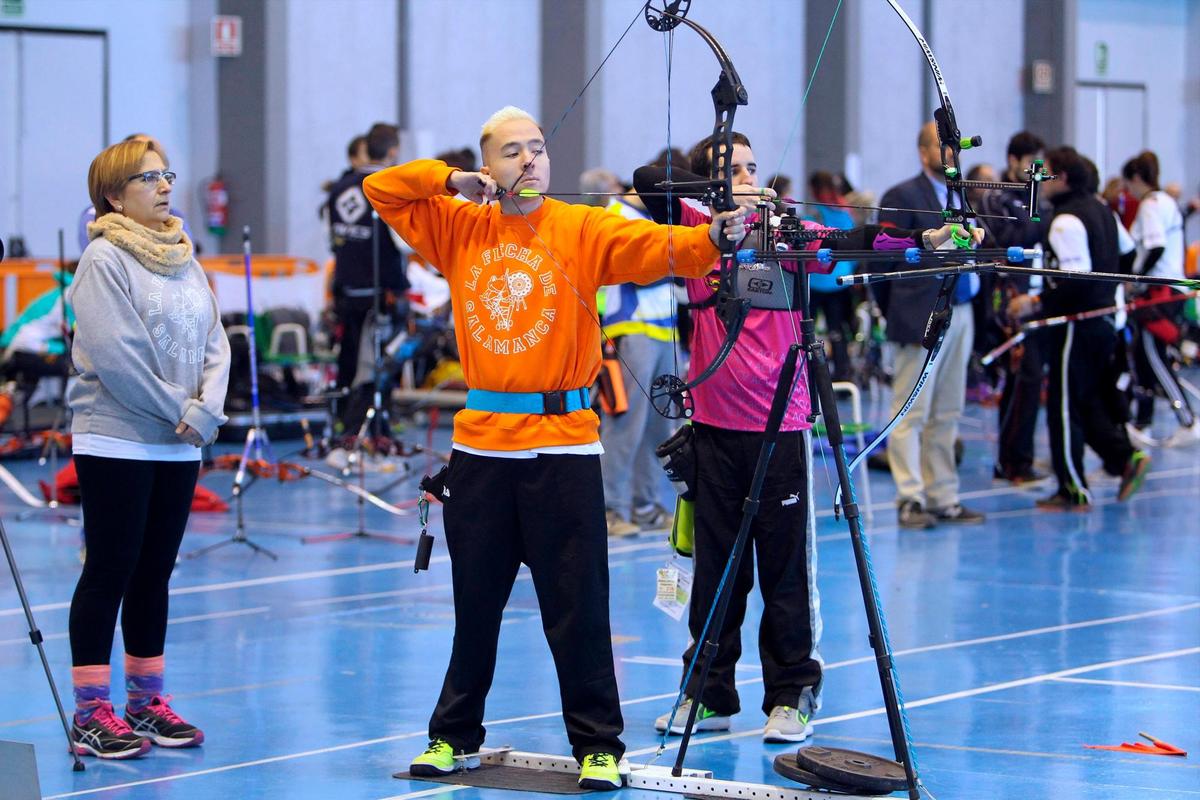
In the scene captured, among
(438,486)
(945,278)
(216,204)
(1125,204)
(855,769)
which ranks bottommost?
(855,769)

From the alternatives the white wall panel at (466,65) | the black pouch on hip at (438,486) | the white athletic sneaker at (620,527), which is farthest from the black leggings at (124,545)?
the white wall panel at (466,65)

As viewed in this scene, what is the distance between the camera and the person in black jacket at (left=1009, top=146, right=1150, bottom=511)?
827 cm

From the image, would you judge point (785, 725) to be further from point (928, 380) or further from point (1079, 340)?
point (1079, 340)

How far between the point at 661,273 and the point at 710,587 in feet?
3.15

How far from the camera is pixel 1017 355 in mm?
9383

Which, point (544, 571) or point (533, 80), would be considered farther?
point (533, 80)

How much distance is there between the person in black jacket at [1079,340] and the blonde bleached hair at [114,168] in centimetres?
498

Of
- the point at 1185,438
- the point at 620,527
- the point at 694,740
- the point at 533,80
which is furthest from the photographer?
the point at 533,80

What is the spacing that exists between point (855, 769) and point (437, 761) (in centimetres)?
94

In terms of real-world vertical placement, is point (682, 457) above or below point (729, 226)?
below

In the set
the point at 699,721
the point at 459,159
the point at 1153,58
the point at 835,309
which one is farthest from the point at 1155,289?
the point at 1153,58

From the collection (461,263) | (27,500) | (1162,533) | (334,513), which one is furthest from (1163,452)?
(461,263)

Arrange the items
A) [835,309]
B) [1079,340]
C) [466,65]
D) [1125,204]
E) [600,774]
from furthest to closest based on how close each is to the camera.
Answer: [466,65]
[835,309]
[1125,204]
[1079,340]
[600,774]

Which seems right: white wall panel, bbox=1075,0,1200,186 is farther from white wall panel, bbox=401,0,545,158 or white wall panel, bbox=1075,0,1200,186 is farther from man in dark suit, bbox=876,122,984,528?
man in dark suit, bbox=876,122,984,528
